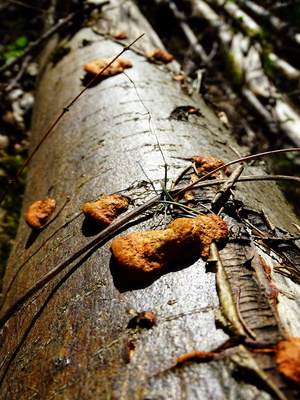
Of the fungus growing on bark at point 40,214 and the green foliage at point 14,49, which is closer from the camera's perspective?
the fungus growing on bark at point 40,214

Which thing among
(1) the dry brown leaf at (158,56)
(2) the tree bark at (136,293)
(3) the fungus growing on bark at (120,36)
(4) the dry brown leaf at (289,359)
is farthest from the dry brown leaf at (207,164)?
(3) the fungus growing on bark at (120,36)

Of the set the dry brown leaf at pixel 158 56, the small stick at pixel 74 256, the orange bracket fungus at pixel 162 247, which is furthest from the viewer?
the dry brown leaf at pixel 158 56

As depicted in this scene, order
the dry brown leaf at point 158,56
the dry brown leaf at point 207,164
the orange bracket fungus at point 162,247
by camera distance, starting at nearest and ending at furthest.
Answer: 1. the orange bracket fungus at point 162,247
2. the dry brown leaf at point 207,164
3. the dry brown leaf at point 158,56

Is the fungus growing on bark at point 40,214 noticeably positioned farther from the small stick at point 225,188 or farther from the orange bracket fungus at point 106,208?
the small stick at point 225,188

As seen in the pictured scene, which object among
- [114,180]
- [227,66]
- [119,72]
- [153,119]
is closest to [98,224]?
[114,180]

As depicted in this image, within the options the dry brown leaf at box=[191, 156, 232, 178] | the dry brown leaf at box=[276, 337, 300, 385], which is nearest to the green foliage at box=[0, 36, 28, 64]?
the dry brown leaf at box=[191, 156, 232, 178]

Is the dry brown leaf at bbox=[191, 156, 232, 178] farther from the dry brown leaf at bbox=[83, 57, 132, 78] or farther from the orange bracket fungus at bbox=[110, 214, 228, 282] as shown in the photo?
the dry brown leaf at bbox=[83, 57, 132, 78]

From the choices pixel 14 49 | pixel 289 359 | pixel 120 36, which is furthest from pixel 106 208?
pixel 14 49

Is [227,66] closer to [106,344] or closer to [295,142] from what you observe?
[295,142]
